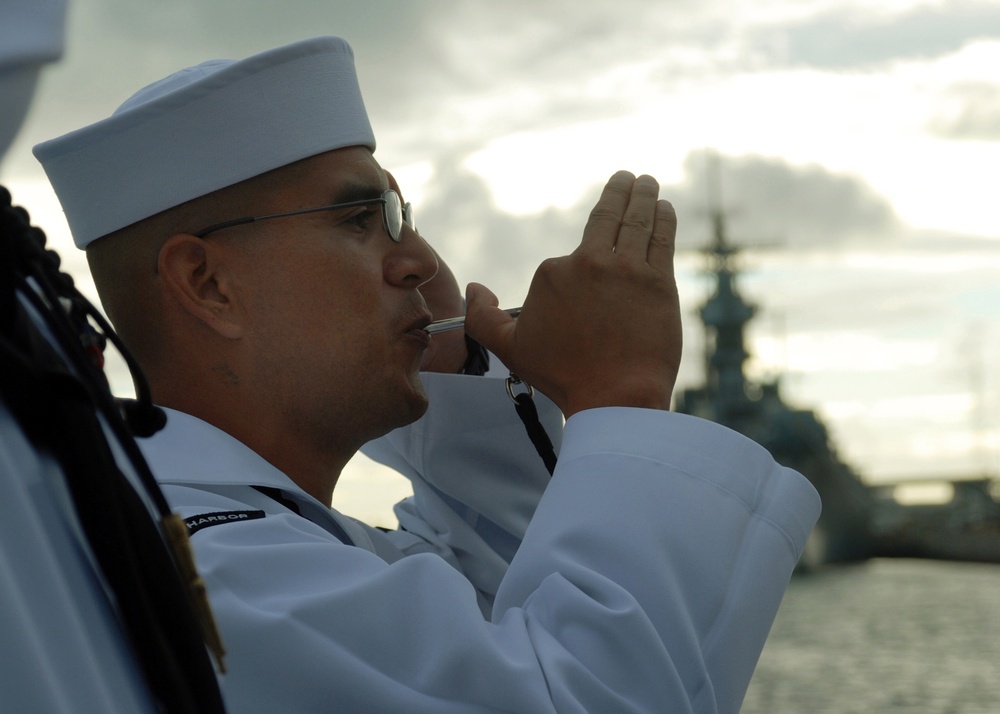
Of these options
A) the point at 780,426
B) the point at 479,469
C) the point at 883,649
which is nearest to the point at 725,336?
the point at 780,426

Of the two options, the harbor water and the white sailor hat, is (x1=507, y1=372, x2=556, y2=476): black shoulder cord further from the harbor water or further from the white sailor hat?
the harbor water

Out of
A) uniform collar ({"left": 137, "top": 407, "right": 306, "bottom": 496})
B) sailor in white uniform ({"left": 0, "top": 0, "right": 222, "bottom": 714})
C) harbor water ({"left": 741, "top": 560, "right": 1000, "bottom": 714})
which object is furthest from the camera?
harbor water ({"left": 741, "top": 560, "right": 1000, "bottom": 714})

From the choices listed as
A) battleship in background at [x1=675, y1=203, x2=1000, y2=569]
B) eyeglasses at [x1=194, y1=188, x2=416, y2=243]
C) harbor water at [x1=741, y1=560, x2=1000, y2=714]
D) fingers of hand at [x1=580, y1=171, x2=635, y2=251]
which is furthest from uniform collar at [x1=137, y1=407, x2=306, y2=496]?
battleship in background at [x1=675, y1=203, x2=1000, y2=569]

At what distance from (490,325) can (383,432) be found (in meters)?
0.31

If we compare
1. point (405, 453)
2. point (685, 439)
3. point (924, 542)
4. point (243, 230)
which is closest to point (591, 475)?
point (685, 439)

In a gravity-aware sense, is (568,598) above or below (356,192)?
below

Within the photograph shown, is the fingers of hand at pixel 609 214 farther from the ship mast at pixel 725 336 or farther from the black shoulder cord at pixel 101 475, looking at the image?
the ship mast at pixel 725 336

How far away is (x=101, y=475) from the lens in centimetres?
65

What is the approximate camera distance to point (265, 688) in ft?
3.86

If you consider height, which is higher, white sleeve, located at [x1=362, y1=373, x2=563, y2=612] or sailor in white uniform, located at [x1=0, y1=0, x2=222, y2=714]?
sailor in white uniform, located at [x1=0, y1=0, x2=222, y2=714]

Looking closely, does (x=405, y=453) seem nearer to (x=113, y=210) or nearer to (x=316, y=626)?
(x=113, y=210)

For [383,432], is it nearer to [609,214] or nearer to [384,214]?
[384,214]

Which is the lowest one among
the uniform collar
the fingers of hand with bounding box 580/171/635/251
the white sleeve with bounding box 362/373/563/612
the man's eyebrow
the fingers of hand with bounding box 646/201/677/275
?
the white sleeve with bounding box 362/373/563/612

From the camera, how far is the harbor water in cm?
2381
